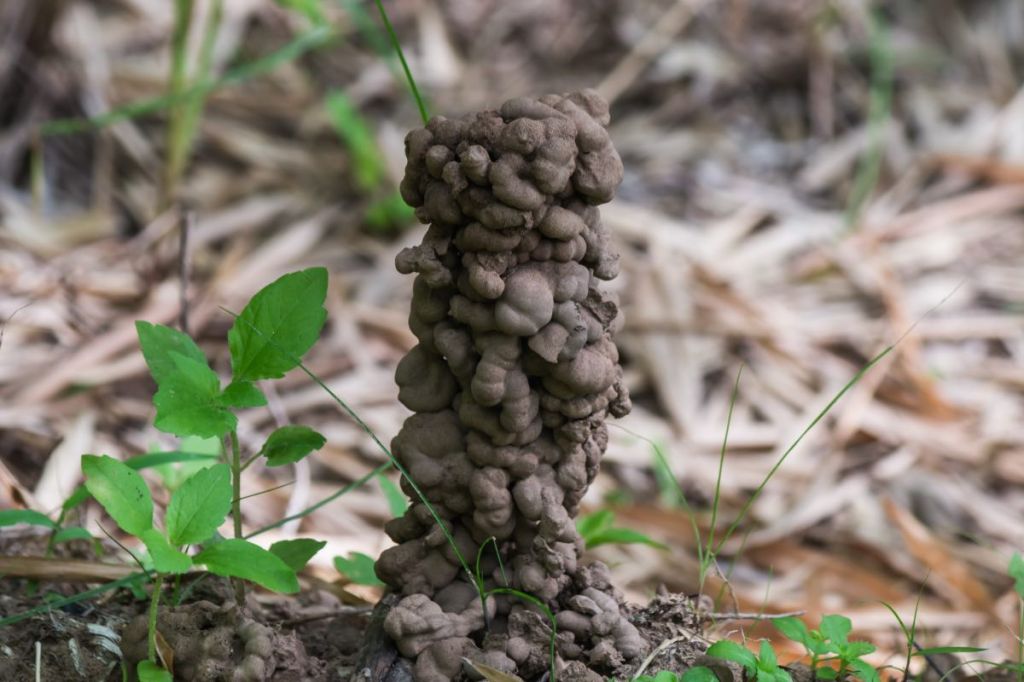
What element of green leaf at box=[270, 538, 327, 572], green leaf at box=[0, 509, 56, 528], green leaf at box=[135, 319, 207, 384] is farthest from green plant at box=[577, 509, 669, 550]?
green leaf at box=[0, 509, 56, 528]

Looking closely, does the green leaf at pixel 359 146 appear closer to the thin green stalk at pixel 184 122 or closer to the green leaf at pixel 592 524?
the thin green stalk at pixel 184 122

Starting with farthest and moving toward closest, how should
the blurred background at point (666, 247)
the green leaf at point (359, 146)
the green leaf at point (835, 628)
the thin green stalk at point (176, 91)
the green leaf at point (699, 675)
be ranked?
the green leaf at point (359, 146)
the thin green stalk at point (176, 91)
the blurred background at point (666, 247)
the green leaf at point (835, 628)
the green leaf at point (699, 675)

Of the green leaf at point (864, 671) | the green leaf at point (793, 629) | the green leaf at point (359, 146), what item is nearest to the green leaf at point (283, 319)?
the green leaf at point (793, 629)

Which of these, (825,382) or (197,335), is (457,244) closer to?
(197,335)

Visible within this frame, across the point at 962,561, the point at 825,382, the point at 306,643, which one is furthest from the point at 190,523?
the point at 825,382

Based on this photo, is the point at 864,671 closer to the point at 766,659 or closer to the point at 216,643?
the point at 766,659

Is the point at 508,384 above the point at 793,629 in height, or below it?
above

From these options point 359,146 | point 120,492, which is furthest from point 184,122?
point 120,492
